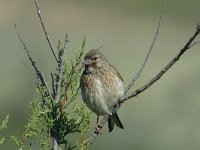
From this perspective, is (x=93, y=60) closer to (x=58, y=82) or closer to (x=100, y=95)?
(x=100, y=95)

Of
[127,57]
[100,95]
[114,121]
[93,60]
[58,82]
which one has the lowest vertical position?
[58,82]

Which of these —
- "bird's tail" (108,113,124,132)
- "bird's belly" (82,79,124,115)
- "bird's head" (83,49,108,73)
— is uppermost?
"bird's head" (83,49,108,73)

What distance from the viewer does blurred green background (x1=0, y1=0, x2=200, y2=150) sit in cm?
1205

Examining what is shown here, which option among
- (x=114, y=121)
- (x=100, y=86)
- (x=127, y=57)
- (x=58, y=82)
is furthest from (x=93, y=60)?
(x=127, y=57)

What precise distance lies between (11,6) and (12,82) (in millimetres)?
10252

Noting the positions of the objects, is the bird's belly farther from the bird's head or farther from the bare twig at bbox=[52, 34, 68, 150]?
the bare twig at bbox=[52, 34, 68, 150]

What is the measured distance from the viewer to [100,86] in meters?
6.62

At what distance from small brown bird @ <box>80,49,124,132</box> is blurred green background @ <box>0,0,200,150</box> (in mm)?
546

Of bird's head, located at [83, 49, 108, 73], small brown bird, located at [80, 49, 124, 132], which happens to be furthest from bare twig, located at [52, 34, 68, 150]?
bird's head, located at [83, 49, 108, 73]

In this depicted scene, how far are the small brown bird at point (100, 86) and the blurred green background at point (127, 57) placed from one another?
55 cm

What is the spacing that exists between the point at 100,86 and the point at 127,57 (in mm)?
15007

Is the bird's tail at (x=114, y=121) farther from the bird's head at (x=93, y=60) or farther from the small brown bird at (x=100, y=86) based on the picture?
the bird's head at (x=93, y=60)

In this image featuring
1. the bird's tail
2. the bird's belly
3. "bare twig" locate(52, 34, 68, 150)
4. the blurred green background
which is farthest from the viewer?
the blurred green background

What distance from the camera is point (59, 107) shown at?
4555mm
